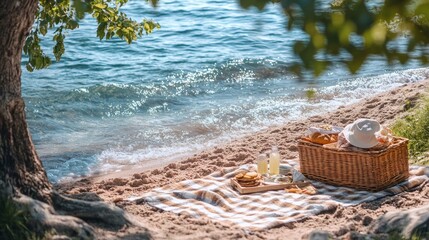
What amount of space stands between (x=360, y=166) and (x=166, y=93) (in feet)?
19.0

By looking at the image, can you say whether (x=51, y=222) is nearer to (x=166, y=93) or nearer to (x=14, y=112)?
(x=14, y=112)

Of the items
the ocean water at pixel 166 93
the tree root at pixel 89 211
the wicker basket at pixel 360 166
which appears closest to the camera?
the tree root at pixel 89 211

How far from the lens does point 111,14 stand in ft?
21.2

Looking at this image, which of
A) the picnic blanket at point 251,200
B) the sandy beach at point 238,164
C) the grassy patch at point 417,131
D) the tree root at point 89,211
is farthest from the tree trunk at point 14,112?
the grassy patch at point 417,131

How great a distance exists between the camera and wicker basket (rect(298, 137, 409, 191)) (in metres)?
5.92

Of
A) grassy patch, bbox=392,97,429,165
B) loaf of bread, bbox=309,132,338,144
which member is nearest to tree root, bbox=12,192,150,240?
loaf of bread, bbox=309,132,338,144

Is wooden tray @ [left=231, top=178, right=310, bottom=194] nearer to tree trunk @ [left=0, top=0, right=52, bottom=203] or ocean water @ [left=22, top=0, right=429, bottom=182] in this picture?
ocean water @ [left=22, top=0, right=429, bottom=182]

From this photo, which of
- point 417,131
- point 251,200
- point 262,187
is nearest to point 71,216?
point 251,200

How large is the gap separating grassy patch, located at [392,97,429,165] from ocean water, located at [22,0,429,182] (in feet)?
2.94

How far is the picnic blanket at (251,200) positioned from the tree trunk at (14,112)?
1.23 metres

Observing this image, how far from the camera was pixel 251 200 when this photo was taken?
580 centimetres

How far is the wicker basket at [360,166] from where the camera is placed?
592cm

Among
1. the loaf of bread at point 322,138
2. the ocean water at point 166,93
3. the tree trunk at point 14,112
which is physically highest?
the tree trunk at point 14,112

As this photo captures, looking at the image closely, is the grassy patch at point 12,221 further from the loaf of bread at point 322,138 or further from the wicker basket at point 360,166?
the loaf of bread at point 322,138
